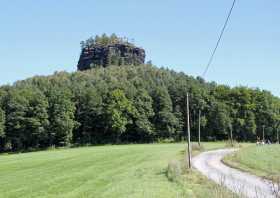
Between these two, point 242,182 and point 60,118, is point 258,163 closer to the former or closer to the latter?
point 242,182

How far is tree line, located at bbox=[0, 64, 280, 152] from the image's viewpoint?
4776 inches

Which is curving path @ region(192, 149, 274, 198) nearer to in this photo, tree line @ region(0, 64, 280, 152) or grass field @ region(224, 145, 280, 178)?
grass field @ region(224, 145, 280, 178)

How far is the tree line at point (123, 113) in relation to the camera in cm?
12131

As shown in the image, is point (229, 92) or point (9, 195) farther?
point (229, 92)

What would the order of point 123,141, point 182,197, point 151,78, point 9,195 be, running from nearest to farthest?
1. point 182,197
2. point 9,195
3. point 123,141
4. point 151,78

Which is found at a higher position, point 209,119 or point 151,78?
point 151,78

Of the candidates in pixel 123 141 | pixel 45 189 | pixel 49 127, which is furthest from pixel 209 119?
pixel 45 189

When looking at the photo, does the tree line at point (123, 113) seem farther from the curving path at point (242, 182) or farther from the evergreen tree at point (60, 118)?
the curving path at point (242, 182)

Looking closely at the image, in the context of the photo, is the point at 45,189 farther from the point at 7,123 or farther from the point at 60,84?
the point at 60,84

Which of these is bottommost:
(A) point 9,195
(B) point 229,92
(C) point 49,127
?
(A) point 9,195

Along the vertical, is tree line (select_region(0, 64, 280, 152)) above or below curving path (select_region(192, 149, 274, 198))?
above

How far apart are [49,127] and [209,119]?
47.6 m

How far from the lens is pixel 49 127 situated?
122 metres

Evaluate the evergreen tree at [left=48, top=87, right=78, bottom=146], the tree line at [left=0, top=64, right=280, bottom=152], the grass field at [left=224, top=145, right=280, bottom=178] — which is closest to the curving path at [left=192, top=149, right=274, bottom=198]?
the grass field at [left=224, top=145, right=280, bottom=178]
